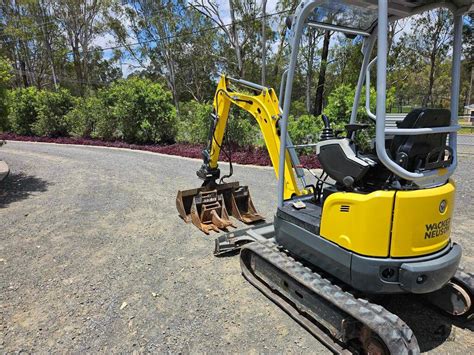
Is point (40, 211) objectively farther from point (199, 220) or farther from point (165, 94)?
point (165, 94)

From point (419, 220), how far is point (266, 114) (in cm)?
232

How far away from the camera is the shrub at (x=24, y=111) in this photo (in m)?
17.0

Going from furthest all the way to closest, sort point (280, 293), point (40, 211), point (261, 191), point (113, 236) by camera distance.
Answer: point (261, 191) → point (40, 211) → point (113, 236) → point (280, 293)

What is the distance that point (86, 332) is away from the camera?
116 inches

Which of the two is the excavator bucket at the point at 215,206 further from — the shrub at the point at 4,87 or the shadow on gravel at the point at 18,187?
the shrub at the point at 4,87

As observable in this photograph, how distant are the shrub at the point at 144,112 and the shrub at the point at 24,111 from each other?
579 cm

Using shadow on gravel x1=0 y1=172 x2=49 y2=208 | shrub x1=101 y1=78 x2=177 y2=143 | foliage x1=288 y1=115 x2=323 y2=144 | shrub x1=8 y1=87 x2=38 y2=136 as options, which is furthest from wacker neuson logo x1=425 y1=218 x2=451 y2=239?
shrub x1=8 y1=87 x2=38 y2=136

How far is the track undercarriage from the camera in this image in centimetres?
229

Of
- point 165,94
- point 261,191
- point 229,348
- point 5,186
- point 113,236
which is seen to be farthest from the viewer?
point 165,94

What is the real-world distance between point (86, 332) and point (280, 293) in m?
1.80

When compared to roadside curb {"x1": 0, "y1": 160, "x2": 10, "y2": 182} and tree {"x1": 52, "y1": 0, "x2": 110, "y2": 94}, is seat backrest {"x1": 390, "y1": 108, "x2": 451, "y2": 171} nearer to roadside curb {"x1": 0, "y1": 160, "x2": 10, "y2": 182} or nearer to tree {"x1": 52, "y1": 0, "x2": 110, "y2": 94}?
roadside curb {"x1": 0, "y1": 160, "x2": 10, "y2": 182}

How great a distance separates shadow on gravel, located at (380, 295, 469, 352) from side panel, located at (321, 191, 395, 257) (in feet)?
3.42

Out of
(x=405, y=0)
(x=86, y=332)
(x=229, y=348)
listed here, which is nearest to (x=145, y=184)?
(x=86, y=332)

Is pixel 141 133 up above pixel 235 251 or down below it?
above
